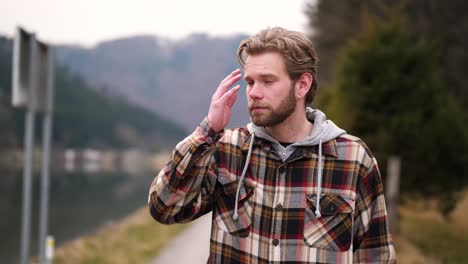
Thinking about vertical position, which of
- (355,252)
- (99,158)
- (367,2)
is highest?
(367,2)

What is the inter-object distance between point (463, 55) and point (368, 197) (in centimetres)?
1954

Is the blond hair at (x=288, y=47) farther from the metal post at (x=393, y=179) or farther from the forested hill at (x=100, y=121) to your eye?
the forested hill at (x=100, y=121)

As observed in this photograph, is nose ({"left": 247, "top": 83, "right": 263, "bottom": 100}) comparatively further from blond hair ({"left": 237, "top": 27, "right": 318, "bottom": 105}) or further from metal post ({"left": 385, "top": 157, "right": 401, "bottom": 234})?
metal post ({"left": 385, "top": 157, "right": 401, "bottom": 234})

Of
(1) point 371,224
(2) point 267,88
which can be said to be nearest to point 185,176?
(2) point 267,88

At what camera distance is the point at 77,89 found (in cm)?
13662

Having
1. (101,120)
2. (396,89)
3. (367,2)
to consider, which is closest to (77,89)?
(101,120)

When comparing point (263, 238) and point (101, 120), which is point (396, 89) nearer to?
point (263, 238)

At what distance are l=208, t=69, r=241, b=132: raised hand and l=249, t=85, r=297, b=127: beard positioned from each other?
0.09 metres

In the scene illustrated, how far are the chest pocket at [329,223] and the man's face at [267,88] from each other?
345 mm

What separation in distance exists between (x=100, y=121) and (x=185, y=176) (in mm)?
133888

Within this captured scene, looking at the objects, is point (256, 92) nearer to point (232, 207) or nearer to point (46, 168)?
point (232, 207)

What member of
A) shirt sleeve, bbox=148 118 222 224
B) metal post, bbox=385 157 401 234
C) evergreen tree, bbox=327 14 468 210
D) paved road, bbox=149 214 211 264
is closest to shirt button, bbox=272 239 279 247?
shirt sleeve, bbox=148 118 222 224

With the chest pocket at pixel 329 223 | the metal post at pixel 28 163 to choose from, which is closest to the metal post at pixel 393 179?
the metal post at pixel 28 163

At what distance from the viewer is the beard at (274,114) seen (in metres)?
2.31
